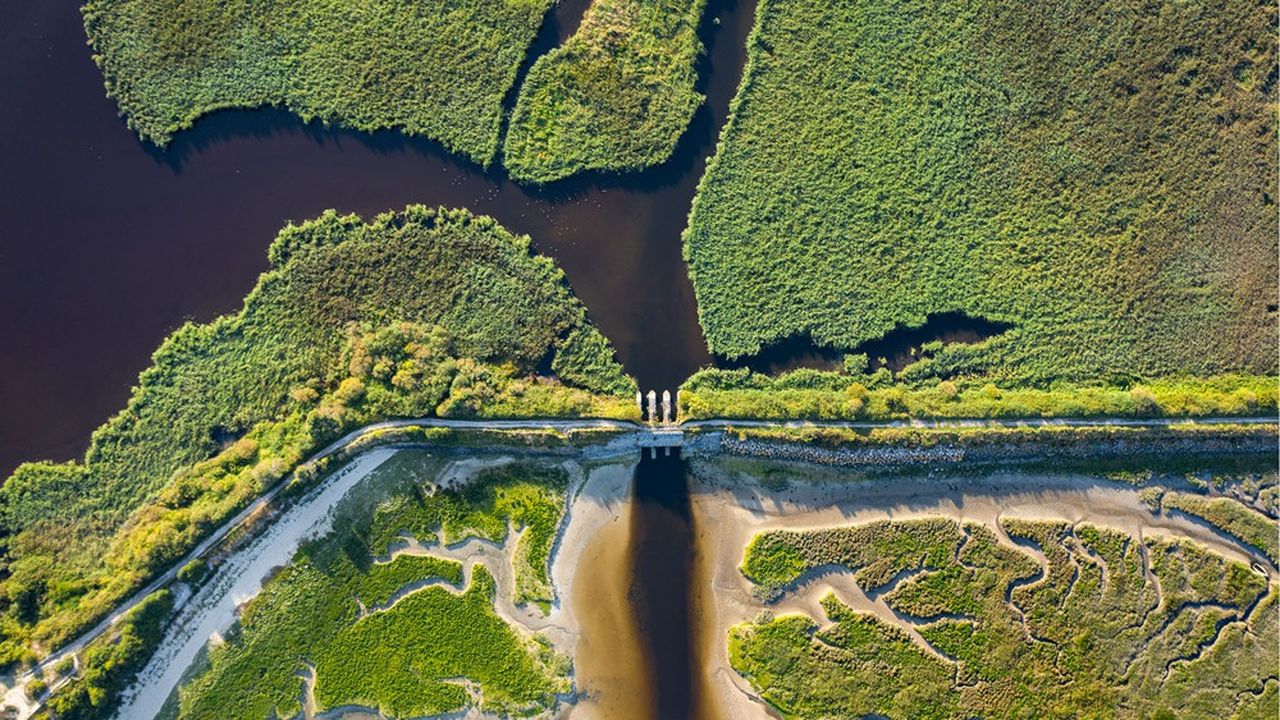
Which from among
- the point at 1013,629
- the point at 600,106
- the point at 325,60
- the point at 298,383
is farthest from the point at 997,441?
the point at 325,60

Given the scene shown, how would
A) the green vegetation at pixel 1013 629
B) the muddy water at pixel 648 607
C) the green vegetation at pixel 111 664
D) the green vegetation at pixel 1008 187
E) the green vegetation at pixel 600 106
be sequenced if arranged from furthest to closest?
the green vegetation at pixel 600 106 → the green vegetation at pixel 1008 187 → the muddy water at pixel 648 607 → the green vegetation at pixel 1013 629 → the green vegetation at pixel 111 664

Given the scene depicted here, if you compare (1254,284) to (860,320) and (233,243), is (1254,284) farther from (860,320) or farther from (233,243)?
(233,243)

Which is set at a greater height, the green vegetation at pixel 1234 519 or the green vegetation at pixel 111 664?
the green vegetation at pixel 1234 519

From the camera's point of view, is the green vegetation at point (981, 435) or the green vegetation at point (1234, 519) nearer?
the green vegetation at point (981, 435)

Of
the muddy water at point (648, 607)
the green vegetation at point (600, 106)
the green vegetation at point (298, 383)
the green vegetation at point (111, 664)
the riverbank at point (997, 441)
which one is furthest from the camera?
the green vegetation at point (600, 106)

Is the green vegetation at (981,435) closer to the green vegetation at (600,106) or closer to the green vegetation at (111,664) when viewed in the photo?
the green vegetation at (600,106)

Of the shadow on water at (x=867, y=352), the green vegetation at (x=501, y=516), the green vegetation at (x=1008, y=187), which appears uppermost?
the green vegetation at (x=1008, y=187)

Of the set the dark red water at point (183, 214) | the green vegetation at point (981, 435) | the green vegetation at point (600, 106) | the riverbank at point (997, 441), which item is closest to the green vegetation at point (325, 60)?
the dark red water at point (183, 214)

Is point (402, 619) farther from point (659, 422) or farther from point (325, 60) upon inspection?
point (325, 60)
